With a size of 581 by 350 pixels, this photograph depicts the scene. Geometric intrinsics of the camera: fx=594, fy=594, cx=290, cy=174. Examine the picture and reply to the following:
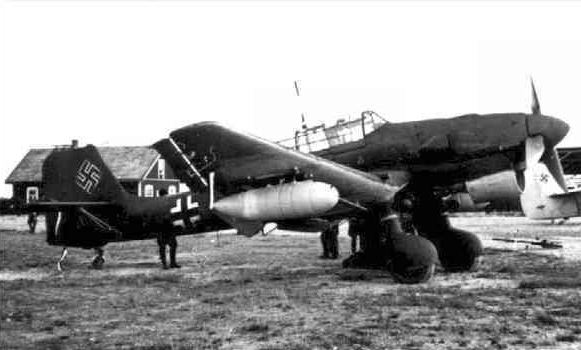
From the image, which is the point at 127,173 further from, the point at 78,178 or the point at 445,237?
the point at 445,237

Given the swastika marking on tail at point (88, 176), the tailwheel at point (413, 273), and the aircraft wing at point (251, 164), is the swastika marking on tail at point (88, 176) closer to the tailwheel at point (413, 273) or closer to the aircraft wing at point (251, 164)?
the aircraft wing at point (251, 164)

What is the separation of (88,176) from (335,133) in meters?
5.81

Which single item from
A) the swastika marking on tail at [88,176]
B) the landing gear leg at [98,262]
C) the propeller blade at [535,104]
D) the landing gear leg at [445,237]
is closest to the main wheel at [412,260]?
the landing gear leg at [445,237]

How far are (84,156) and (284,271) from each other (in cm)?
528

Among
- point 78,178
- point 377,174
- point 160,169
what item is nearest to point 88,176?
point 78,178

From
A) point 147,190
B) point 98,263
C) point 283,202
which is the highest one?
point 283,202

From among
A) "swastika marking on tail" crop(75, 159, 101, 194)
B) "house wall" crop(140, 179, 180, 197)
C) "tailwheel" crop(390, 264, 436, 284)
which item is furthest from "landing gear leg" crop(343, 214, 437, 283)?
"house wall" crop(140, 179, 180, 197)

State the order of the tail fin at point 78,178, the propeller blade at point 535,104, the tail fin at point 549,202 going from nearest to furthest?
the propeller blade at point 535,104 → the tail fin at point 78,178 → the tail fin at point 549,202

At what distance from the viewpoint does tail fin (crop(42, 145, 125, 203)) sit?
13.1 metres

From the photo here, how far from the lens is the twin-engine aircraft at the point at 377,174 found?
31.5 feet

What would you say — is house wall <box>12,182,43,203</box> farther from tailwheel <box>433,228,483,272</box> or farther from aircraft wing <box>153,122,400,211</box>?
tailwheel <box>433,228,483,272</box>

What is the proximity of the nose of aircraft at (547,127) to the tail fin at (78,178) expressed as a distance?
8733 mm

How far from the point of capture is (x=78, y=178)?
13234 millimetres

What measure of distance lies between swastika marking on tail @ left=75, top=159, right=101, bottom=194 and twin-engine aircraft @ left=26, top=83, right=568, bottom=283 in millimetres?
3380
